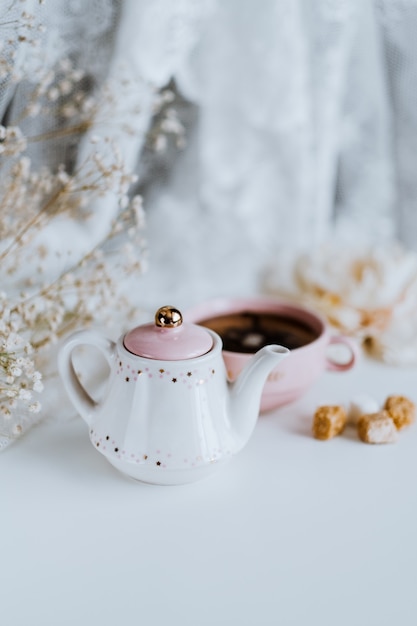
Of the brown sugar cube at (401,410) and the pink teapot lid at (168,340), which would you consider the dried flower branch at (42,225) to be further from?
the brown sugar cube at (401,410)

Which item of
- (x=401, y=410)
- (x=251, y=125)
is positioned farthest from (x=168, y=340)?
(x=251, y=125)

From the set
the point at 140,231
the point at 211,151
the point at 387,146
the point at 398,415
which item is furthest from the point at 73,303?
the point at 387,146

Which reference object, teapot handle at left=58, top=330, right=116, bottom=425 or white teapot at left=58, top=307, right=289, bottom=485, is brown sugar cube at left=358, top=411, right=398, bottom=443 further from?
teapot handle at left=58, top=330, right=116, bottom=425

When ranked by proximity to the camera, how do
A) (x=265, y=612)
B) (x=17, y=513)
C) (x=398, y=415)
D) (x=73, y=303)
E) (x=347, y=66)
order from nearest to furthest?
(x=265, y=612)
(x=17, y=513)
(x=398, y=415)
(x=73, y=303)
(x=347, y=66)

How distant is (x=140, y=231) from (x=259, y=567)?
67cm

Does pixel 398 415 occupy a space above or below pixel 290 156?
below

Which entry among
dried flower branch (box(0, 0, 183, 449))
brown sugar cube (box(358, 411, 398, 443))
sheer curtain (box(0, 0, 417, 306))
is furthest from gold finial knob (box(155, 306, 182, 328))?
sheer curtain (box(0, 0, 417, 306))

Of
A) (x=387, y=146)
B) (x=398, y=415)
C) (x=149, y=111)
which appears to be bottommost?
(x=398, y=415)

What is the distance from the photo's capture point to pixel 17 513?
0.58 meters

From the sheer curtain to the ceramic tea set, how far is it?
38 centimetres

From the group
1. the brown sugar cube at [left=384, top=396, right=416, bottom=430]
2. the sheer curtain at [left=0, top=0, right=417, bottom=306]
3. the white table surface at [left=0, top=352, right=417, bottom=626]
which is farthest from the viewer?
the sheer curtain at [left=0, top=0, right=417, bottom=306]

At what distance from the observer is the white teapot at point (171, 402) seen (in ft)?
1.83

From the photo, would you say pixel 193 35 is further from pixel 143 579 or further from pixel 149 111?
pixel 143 579

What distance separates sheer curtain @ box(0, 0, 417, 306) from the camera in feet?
2.92
